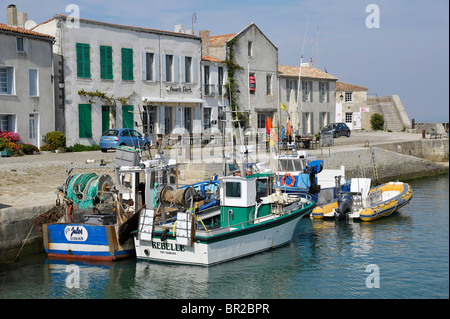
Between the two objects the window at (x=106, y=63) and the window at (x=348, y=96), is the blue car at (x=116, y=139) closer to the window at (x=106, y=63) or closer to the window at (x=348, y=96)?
the window at (x=106, y=63)

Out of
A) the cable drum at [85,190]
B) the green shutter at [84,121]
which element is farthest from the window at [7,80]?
the cable drum at [85,190]

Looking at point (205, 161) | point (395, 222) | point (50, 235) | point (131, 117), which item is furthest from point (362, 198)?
point (131, 117)

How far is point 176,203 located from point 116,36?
53.3 feet

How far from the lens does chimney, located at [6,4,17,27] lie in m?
27.3

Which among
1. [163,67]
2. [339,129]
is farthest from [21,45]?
[339,129]

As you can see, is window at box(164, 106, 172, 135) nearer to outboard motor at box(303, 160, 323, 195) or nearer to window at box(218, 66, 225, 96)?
window at box(218, 66, 225, 96)

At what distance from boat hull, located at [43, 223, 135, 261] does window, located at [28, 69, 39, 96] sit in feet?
43.2

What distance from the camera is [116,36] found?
2830 centimetres

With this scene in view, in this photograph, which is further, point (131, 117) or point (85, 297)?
point (131, 117)

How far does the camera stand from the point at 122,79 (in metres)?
28.6

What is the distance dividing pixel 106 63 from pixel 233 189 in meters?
15.3

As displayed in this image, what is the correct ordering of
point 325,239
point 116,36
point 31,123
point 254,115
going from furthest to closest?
point 254,115, point 116,36, point 31,123, point 325,239
